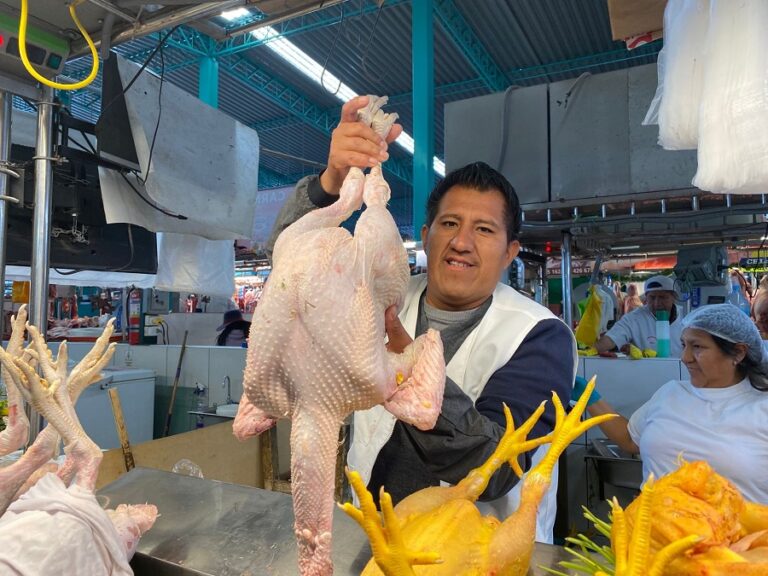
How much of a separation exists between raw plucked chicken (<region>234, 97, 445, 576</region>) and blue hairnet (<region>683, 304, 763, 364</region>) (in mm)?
2106

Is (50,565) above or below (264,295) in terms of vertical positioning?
below

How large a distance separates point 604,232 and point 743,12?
3.08 meters

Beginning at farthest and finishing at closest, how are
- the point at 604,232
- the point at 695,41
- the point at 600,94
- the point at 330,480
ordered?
the point at 604,232 → the point at 600,94 → the point at 695,41 → the point at 330,480

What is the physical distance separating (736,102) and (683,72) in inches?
8.0

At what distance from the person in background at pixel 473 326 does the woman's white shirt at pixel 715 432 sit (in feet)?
3.67

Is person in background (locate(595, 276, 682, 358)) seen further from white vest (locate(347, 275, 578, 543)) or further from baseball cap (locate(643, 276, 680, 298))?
white vest (locate(347, 275, 578, 543))

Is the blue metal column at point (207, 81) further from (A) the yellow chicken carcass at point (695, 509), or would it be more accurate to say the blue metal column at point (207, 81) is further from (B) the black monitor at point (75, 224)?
(A) the yellow chicken carcass at point (695, 509)

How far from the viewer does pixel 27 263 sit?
3.35 meters

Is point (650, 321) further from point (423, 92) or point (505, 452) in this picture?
point (505, 452)

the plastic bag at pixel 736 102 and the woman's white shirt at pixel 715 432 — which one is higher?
the plastic bag at pixel 736 102

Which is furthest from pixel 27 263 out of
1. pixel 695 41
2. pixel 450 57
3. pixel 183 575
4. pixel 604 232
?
pixel 450 57

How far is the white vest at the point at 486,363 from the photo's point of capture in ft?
4.27

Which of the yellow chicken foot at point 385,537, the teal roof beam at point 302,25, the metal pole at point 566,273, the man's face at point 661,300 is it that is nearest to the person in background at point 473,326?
the yellow chicken foot at point 385,537

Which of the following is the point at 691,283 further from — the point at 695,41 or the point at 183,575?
the point at 183,575
